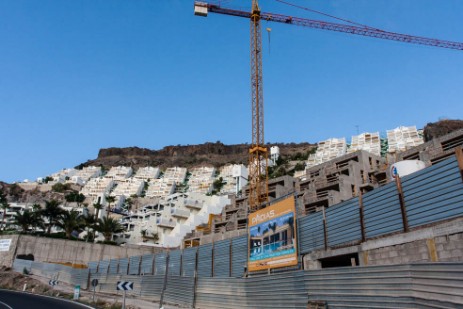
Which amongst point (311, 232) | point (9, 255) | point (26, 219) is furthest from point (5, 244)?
point (311, 232)

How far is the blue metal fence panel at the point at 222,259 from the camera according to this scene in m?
25.0

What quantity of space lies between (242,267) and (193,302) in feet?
12.9

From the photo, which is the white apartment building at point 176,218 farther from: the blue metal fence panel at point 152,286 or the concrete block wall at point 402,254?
the concrete block wall at point 402,254

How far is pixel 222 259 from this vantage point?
2533 centimetres

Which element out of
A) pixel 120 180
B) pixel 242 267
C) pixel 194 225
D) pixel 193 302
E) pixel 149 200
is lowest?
pixel 193 302

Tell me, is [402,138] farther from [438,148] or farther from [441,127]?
[438,148]

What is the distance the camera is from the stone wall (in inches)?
2307

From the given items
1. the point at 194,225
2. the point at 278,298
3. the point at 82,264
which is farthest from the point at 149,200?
the point at 278,298

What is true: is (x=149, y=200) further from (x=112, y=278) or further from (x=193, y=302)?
(x=193, y=302)

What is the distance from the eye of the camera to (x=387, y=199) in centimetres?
1656

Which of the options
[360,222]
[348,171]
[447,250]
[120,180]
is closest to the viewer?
[447,250]

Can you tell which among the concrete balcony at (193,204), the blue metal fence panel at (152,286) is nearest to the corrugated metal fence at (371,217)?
the blue metal fence panel at (152,286)

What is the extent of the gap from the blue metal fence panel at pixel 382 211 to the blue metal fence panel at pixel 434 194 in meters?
0.57

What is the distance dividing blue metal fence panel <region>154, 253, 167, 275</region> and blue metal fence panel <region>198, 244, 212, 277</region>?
191 inches
